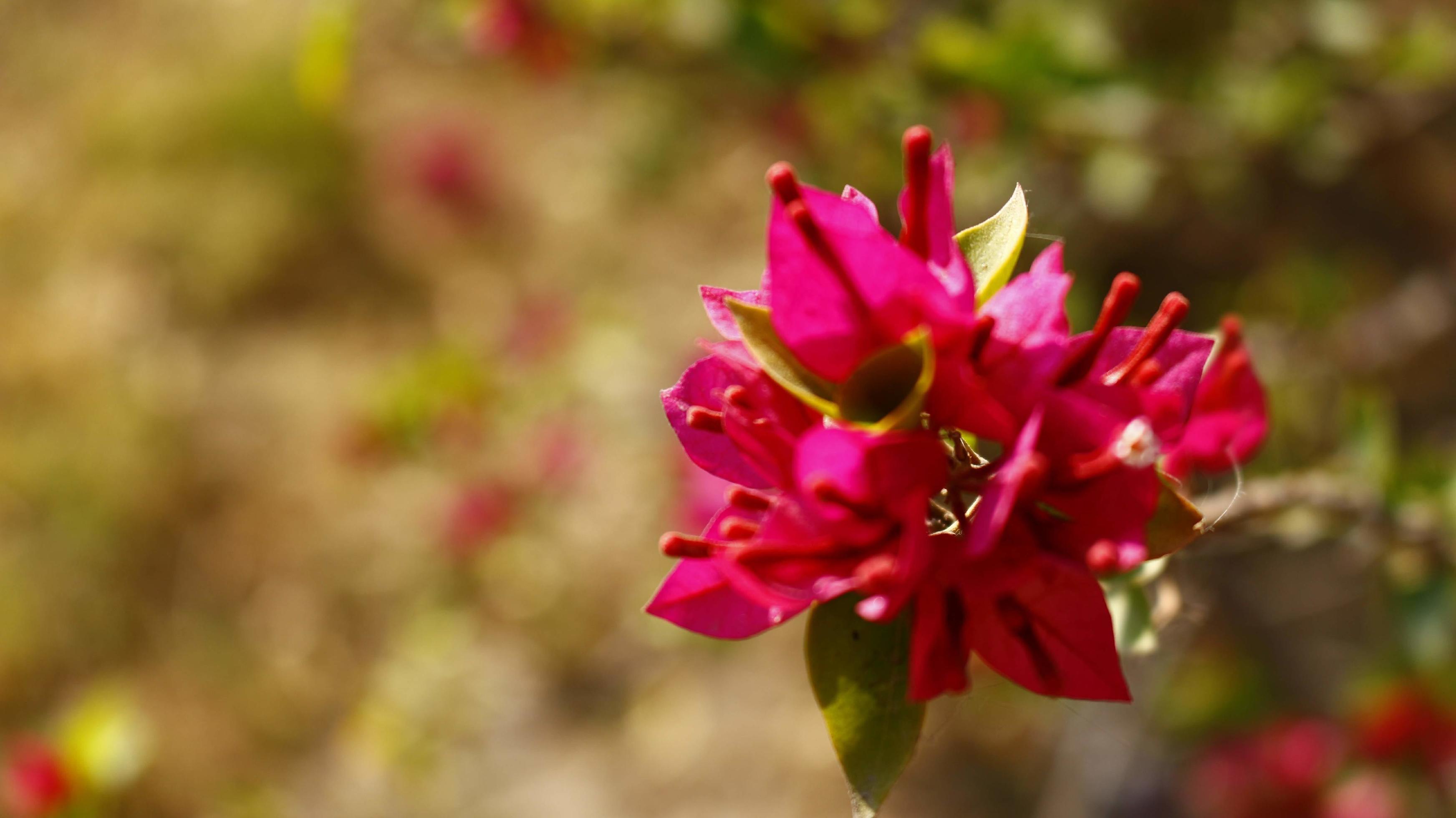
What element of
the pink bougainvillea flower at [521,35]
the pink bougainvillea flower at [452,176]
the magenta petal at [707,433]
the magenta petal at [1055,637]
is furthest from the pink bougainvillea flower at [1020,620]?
the pink bougainvillea flower at [452,176]

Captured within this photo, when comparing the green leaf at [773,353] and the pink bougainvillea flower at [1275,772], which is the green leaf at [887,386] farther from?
the pink bougainvillea flower at [1275,772]

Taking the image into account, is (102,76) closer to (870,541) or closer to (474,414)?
(474,414)

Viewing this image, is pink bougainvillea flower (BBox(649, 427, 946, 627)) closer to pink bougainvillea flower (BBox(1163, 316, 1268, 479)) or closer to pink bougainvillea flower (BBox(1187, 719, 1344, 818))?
Result: pink bougainvillea flower (BBox(1163, 316, 1268, 479))

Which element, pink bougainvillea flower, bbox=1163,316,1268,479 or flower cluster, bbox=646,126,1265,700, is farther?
pink bougainvillea flower, bbox=1163,316,1268,479

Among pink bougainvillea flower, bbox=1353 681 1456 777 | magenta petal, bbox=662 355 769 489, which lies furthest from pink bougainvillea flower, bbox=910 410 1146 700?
pink bougainvillea flower, bbox=1353 681 1456 777

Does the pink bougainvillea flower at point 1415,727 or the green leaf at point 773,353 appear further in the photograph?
the pink bougainvillea flower at point 1415,727
